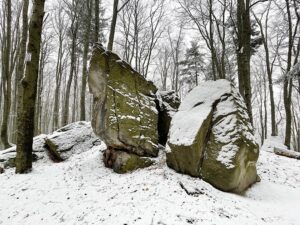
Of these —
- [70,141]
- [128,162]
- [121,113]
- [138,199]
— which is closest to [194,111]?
[121,113]

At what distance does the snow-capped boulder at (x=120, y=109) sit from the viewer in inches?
268

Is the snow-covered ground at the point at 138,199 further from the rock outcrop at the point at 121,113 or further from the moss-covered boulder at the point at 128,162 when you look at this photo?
the rock outcrop at the point at 121,113

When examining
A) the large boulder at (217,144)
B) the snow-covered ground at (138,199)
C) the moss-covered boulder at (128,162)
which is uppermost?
the large boulder at (217,144)

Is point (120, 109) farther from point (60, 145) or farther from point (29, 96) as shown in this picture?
point (60, 145)

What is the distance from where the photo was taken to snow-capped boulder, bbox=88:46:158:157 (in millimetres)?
6805

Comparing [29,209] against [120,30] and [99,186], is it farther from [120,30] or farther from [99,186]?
[120,30]

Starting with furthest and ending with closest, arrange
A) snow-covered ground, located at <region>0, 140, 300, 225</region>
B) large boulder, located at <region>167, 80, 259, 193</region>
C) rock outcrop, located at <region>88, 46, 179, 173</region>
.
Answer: rock outcrop, located at <region>88, 46, 179, 173</region> < large boulder, located at <region>167, 80, 259, 193</region> < snow-covered ground, located at <region>0, 140, 300, 225</region>

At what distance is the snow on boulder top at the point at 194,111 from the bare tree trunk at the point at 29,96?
13.3ft

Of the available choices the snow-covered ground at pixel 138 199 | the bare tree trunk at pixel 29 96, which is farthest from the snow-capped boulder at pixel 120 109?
the bare tree trunk at pixel 29 96

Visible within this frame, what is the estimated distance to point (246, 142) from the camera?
6.02 m

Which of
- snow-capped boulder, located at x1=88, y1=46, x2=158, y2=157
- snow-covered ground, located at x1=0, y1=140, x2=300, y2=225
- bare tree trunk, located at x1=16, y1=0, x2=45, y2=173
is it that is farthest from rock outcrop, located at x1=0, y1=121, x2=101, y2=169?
snow-capped boulder, located at x1=88, y1=46, x2=158, y2=157

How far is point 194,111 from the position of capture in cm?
677

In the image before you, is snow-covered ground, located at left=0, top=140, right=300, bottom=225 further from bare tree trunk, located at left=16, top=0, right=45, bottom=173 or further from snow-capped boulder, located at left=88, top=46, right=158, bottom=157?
snow-capped boulder, located at left=88, top=46, right=158, bottom=157

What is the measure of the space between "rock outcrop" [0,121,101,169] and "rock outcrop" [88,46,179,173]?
73.7 inches
